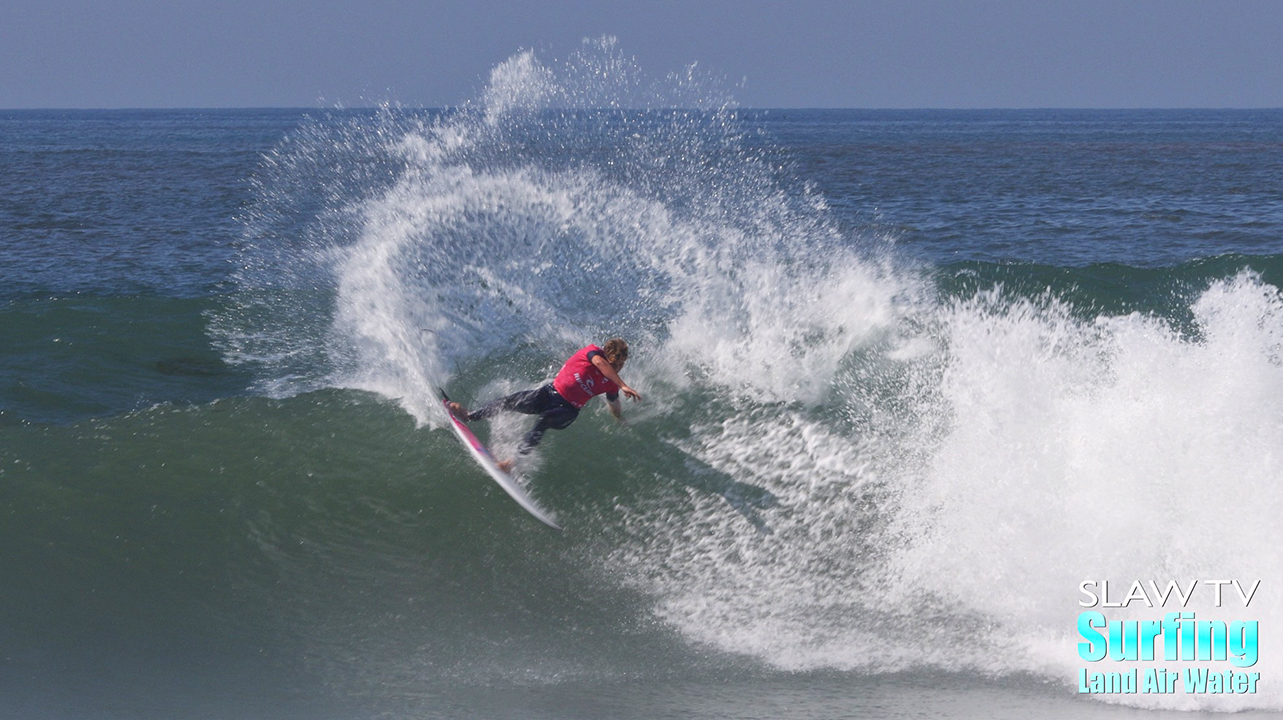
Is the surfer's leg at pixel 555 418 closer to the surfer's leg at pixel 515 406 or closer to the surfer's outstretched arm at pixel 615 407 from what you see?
the surfer's leg at pixel 515 406

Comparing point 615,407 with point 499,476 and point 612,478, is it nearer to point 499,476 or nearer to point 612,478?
point 612,478

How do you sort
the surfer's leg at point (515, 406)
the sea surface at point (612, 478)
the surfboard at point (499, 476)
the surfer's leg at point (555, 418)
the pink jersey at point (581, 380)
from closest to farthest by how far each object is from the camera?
the sea surface at point (612, 478) → the surfboard at point (499, 476) → the pink jersey at point (581, 380) → the surfer's leg at point (555, 418) → the surfer's leg at point (515, 406)

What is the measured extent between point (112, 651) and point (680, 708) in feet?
13.2

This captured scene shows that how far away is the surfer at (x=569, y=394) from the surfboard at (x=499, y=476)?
0.32ft

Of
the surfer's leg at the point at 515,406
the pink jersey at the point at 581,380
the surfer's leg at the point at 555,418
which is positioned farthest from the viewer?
the surfer's leg at the point at 515,406

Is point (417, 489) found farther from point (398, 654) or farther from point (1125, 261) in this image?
point (1125, 261)

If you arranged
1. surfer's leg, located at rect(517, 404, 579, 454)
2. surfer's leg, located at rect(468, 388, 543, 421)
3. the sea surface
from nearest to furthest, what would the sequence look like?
the sea surface, surfer's leg, located at rect(517, 404, 579, 454), surfer's leg, located at rect(468, 388, 543, 421)

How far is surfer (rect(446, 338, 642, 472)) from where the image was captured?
28.5ft

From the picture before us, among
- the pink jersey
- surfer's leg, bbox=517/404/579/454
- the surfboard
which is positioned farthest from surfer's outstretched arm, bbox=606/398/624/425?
the surfboard

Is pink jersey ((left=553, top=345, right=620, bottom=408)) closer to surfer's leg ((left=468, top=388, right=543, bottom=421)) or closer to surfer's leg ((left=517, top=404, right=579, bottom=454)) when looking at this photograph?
surfer's leg ((left=517, top=404, right=579, bottom=454))

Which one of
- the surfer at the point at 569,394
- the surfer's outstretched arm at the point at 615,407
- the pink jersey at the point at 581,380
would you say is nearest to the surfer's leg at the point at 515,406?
the surfer at the point at 569,394

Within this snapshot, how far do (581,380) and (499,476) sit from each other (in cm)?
109

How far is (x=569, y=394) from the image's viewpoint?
28.7 feet

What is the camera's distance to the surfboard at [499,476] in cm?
858
